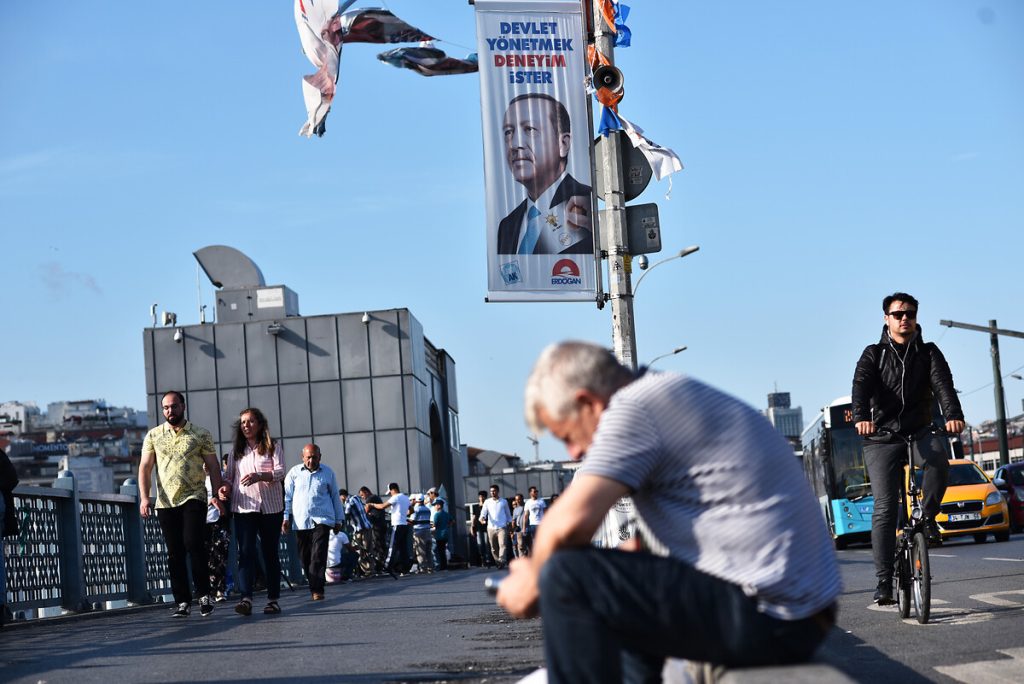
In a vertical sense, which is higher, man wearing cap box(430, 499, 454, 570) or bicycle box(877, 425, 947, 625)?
bicycle box(877, 425, 947, 625)

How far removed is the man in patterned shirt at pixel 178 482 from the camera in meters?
12.8

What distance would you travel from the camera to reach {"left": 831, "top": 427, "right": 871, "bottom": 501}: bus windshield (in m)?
30.4

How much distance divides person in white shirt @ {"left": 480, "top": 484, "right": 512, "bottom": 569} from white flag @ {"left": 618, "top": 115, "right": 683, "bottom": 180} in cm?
2228

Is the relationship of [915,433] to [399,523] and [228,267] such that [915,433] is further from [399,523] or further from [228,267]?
[228,267]

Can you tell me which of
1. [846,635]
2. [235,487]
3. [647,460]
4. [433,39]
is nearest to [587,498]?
[647,460]

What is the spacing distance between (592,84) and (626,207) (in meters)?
1.11

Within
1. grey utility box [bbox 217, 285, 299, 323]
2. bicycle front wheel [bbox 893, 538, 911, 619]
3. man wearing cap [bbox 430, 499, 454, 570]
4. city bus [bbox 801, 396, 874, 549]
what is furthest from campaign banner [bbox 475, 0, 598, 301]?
grey utility box [bbox 217, 285, 299, 323]

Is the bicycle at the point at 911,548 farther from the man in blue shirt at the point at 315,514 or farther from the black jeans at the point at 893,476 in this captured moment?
the man in blue shirt at the point at 315,514

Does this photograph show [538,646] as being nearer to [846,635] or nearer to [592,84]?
[846,635]

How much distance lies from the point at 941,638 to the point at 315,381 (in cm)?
4357

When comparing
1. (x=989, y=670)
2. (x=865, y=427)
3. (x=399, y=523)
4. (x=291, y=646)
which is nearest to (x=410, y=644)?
(x=291, y=646)

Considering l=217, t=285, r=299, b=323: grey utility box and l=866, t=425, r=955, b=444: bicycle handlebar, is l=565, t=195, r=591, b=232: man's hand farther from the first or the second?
l=217, t=285, r=299, b=323: grey utility box

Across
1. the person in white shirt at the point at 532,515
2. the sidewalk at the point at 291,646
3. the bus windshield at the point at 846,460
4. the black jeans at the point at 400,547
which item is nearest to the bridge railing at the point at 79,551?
the sidewalk at the point at 291,646

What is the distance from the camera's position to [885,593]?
368 inches
